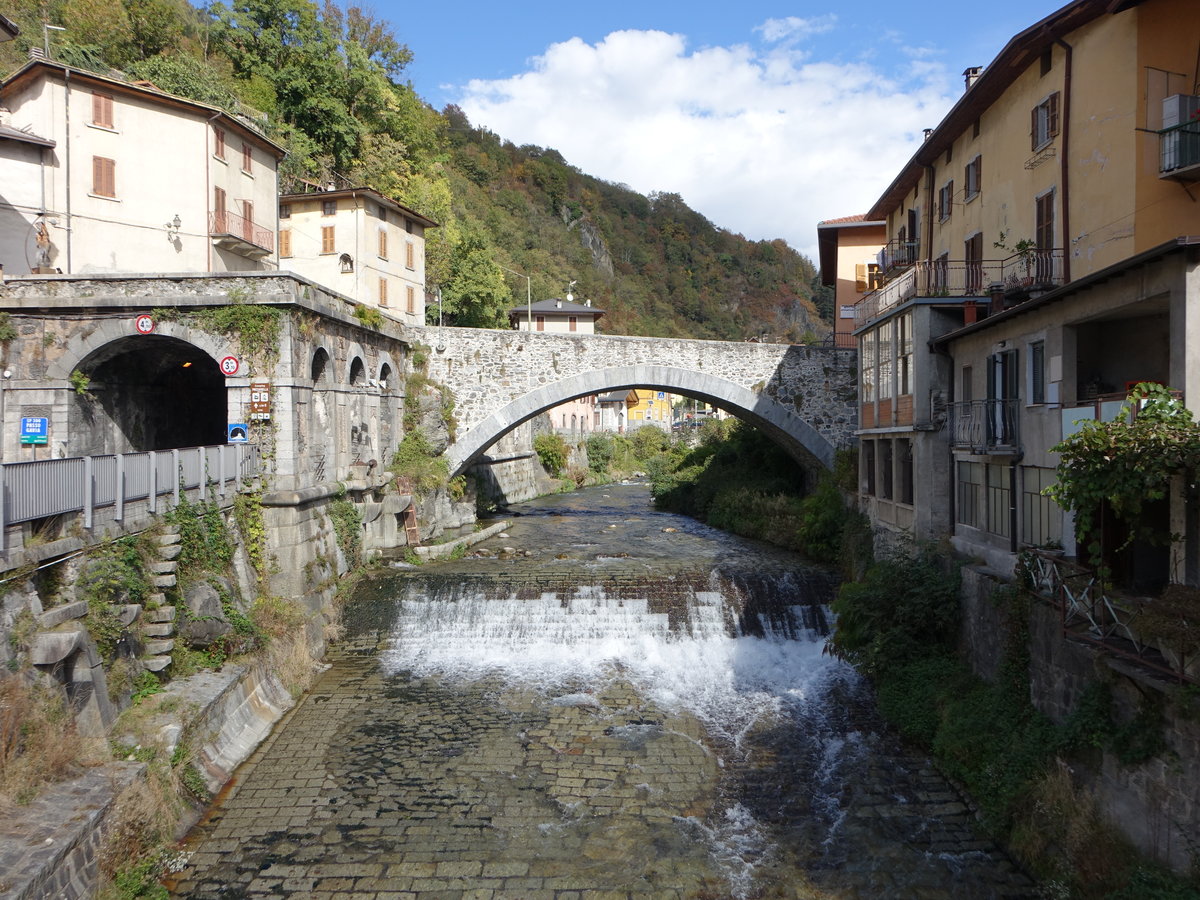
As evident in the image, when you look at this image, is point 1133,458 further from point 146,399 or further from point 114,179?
point 114,179

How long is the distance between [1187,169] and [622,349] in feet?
49.9

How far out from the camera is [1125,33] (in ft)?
42.2

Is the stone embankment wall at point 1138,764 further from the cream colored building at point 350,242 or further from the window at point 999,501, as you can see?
the cream colored building at point 350,242

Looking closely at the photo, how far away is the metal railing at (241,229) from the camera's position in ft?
71.2

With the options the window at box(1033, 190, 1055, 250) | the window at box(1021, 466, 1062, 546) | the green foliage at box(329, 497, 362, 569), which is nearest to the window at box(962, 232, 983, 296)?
the window at box(1033, 190, 1055, 250)

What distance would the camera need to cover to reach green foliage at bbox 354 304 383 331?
19750 millimetres

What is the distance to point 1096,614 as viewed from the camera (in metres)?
8.87

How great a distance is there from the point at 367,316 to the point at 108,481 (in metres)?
10.0

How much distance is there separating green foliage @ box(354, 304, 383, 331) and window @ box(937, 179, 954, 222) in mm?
14510

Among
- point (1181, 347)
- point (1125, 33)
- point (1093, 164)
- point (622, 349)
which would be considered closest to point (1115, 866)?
point (1181, 347)

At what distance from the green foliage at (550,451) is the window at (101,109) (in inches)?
909

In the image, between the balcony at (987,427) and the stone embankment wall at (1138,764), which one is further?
the balcony at (987,427)

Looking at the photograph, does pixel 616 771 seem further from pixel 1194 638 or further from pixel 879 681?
pixel 1194 638

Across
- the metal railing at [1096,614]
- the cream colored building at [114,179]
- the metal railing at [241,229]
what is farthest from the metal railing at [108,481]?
the metal railing at [1096,614]
